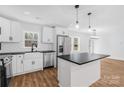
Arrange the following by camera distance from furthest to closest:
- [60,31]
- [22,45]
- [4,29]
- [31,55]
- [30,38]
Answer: [60,31], [30,38], [22,45], [31,55], [4,29]

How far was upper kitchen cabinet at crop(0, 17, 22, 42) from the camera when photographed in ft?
10.5

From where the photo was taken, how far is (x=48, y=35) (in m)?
4.91

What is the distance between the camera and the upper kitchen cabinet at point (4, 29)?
3172 mm

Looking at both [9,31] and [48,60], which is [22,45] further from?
[48,60]

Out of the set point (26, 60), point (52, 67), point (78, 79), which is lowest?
point (52, 67)

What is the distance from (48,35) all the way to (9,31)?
1.98 m

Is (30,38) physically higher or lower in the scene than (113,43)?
higher

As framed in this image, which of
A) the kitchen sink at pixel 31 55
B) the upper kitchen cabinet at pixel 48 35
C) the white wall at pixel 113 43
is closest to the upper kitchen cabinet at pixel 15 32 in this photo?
the kitchen sink at pixel 31 55

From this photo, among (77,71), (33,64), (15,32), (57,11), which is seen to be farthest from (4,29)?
(77,71)

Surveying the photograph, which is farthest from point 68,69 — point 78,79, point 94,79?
point 94,79

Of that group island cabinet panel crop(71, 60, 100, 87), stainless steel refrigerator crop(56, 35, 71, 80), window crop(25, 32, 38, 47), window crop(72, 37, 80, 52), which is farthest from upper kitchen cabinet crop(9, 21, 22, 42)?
window crop(72, 37, 80, 52)
